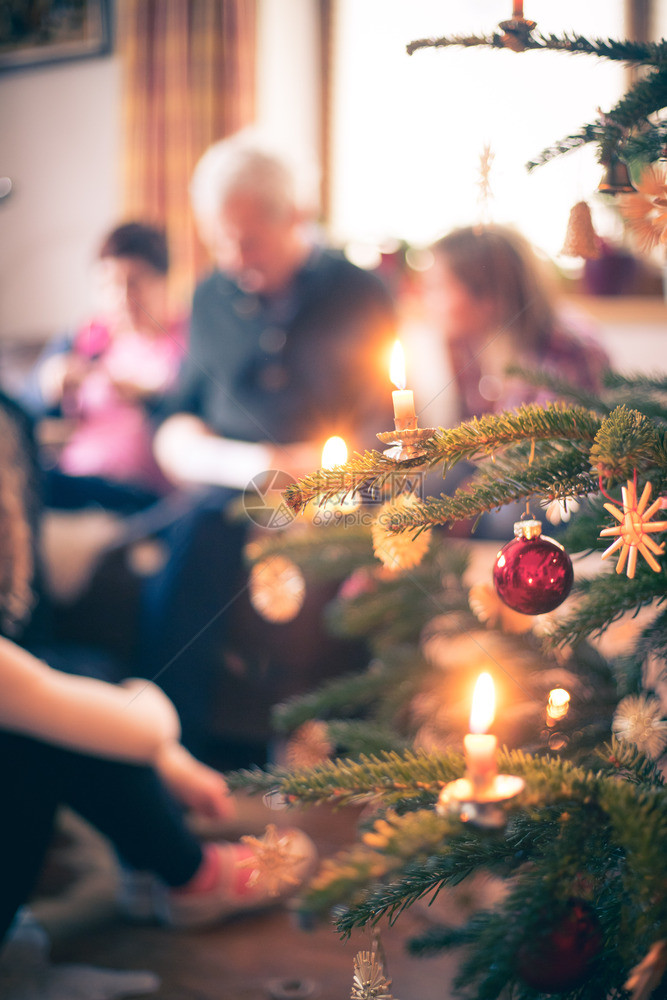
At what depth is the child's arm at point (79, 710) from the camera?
68 centimetres

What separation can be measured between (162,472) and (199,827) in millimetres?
787

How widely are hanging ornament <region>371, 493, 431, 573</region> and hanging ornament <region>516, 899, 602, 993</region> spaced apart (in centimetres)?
21

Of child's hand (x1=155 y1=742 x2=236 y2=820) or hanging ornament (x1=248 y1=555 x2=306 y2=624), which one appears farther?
child's hand (x1=155 y1=742 x2=236 y2=820)

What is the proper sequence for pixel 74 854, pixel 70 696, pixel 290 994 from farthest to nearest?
pixel 74 854 → pixel 290 994 → pixel 70 696

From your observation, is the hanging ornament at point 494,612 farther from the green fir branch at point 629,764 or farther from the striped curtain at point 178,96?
the striped curtain at point 178,96

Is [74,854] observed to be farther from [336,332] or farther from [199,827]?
[336,332]

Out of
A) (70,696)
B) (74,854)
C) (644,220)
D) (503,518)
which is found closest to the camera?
(644,220)

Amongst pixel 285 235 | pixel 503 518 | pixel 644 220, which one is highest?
pixel 644 220

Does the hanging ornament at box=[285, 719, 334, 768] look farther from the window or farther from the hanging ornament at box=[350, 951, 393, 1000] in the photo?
the window

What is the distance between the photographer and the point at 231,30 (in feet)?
7.63

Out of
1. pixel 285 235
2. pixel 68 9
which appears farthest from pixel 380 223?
pixel 68 9

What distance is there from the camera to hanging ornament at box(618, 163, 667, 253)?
0.45m

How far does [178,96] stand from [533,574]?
2.38 metres

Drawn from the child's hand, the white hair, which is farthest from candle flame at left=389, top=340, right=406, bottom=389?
the white hair
